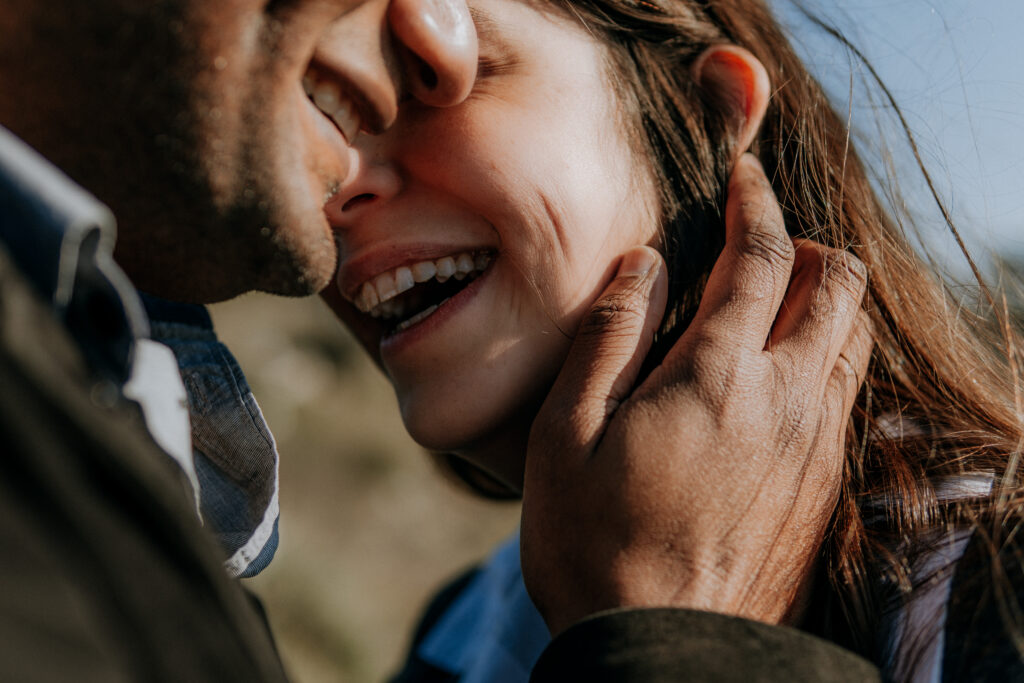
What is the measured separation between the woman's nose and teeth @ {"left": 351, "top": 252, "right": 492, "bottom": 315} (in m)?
0.28

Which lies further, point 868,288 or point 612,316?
point 868,288

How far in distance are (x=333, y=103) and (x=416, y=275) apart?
371 millimetres

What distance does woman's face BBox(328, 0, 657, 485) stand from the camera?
4.12 feet

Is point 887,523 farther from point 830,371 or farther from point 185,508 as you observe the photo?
point 185,508

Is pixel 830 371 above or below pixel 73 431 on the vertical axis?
below

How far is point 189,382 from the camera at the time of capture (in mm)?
1474

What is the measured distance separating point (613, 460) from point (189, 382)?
0.90m

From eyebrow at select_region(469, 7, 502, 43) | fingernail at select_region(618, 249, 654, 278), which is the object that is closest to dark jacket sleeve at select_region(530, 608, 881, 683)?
fingernail at select_region(618, 249, 654, 278)

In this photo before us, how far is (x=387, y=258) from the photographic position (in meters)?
1.36

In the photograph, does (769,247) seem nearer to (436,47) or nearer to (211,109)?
(436,47)

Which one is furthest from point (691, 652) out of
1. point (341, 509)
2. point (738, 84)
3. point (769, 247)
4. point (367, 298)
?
point (341, 509)

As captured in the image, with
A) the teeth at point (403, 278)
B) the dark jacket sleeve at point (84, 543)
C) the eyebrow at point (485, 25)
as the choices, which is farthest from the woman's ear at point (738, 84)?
the dark jacket sleeve at point (84, 543)

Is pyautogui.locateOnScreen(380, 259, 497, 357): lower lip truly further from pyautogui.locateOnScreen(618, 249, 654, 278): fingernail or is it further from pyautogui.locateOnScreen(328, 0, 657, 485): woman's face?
pyautogui.locateOnScreen(618, 249, 654, 278): fingernail

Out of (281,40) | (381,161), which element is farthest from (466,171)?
(281,40)
